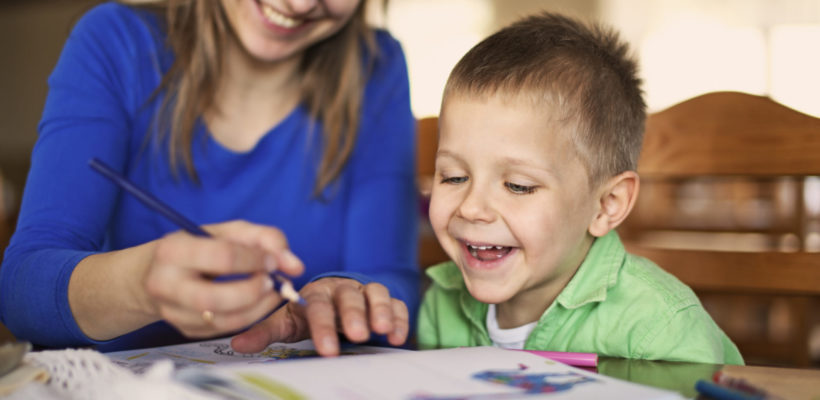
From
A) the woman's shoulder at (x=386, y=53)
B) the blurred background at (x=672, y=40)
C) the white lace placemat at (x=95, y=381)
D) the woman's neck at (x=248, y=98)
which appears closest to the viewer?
the white lace placemat at (x=95, y=381)

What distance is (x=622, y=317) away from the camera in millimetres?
889

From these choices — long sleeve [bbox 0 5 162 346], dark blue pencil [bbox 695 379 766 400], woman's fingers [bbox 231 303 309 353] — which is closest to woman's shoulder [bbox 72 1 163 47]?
long sleeve [bbox 0 5 162 346]

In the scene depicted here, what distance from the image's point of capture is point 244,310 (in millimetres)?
561

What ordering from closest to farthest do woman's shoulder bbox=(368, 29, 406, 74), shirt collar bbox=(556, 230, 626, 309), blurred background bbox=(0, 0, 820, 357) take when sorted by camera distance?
shirt collar bbox=(556, 230, 626, 309) → woman's shoulder bbox=(368, 29, 406, 74) → blurred background bbox=(0, 0, 820, 357)

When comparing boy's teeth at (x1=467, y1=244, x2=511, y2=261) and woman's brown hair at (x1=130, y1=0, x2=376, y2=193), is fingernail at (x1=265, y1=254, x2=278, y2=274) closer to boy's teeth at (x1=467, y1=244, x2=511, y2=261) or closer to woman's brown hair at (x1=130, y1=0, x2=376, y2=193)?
boy's teeth at (x1=467, y1=244, x2=511, y2=261)

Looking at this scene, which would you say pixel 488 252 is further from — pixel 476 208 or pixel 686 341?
pixel 686 341

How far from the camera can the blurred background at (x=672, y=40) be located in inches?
218

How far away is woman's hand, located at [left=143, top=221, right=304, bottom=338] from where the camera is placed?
0.52 m

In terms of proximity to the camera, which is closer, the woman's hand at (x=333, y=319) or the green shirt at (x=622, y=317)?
the woman's hand at (x=333, y=319)

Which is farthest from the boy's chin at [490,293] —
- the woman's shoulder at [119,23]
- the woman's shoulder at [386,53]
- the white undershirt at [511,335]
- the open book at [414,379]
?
the woman's shoulder at [119,23]

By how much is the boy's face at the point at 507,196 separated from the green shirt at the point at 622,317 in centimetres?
5

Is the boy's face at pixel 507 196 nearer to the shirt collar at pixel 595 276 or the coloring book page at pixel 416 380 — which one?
the shirt collar at pixel 595 276

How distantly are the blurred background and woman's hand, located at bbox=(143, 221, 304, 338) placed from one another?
4.47 meters

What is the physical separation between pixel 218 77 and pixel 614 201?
27.1 inches
